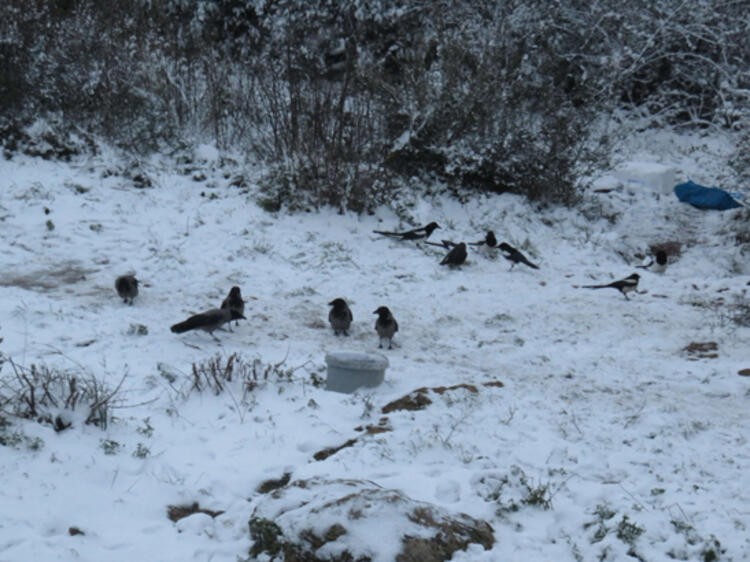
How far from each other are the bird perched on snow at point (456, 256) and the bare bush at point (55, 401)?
6382mm

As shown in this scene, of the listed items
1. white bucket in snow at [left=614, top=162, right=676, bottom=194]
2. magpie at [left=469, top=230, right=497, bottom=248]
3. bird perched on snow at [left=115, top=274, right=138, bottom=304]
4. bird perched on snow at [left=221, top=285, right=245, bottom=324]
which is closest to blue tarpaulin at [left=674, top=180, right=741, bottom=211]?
white bucket in snow at [left=614, top=162, right=676, bottom=194]

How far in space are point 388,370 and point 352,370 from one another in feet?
2.93

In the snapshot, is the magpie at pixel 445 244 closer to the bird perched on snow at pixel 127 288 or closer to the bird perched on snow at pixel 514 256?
the bird perched on snow at pixel 514 256

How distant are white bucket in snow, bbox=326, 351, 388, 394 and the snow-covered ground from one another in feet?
0.37

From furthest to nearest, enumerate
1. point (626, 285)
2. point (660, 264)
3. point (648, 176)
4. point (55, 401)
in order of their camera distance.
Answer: point (648, 176) < point (660, 264) < point (626, 285) < point (55, 401)

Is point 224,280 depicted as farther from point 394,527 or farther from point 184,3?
point 184,3

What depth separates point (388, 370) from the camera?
763 cm

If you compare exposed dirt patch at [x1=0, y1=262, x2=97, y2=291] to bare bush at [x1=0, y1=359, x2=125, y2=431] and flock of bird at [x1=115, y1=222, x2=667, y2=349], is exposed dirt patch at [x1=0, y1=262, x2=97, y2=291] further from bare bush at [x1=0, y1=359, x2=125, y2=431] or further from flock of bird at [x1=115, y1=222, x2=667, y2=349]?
bare bush at [x1=0, y1=359, x2=125, y2=431]

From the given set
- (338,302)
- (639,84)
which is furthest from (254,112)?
(639,84)

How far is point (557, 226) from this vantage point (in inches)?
531

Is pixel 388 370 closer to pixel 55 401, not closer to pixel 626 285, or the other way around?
pixel 55 401

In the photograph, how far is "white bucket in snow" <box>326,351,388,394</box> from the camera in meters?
6.80

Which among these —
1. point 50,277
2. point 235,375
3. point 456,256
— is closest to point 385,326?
point 235,375

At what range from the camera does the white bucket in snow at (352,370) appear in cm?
680
